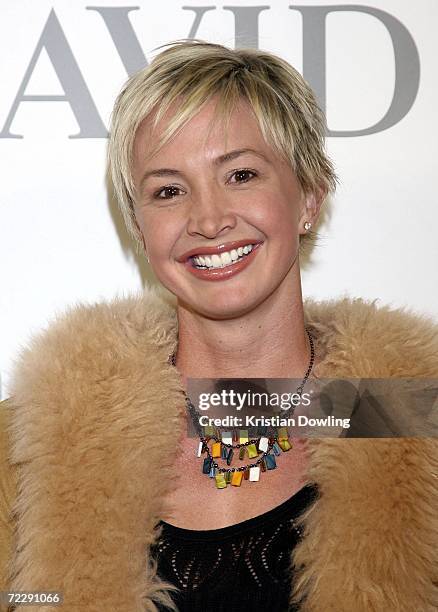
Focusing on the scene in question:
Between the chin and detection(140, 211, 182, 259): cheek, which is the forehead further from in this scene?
the chin

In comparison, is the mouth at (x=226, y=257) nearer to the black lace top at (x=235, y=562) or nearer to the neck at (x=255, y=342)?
the neck at (x=255, y=342)

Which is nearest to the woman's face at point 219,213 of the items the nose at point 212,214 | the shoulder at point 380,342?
the nose at point 212,214

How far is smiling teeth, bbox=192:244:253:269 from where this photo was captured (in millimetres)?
1370

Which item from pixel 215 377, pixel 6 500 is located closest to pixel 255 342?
pixel 215 377

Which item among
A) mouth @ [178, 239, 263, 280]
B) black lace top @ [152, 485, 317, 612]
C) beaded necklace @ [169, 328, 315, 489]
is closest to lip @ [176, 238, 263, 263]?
mouth @ [178, 239, 263, 280]

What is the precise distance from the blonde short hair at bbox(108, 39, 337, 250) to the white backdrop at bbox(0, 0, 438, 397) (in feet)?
0.56

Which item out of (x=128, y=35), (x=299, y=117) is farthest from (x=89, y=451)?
(x=128, y=35)

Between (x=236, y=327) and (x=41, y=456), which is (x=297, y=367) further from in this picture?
(x=41, y=456)

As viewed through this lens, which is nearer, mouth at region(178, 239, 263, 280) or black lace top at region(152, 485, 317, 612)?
black lace top at region(152, 485, 317, 612)

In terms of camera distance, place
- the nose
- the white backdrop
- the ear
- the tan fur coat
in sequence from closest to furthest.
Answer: the tan fur coat < the nose < the ear < the white backdrop

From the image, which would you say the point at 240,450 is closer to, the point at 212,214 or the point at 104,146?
the point at 212,214

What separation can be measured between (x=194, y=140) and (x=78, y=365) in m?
0.37

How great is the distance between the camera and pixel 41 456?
4.33 feet

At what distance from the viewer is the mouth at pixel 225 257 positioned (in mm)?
1365
